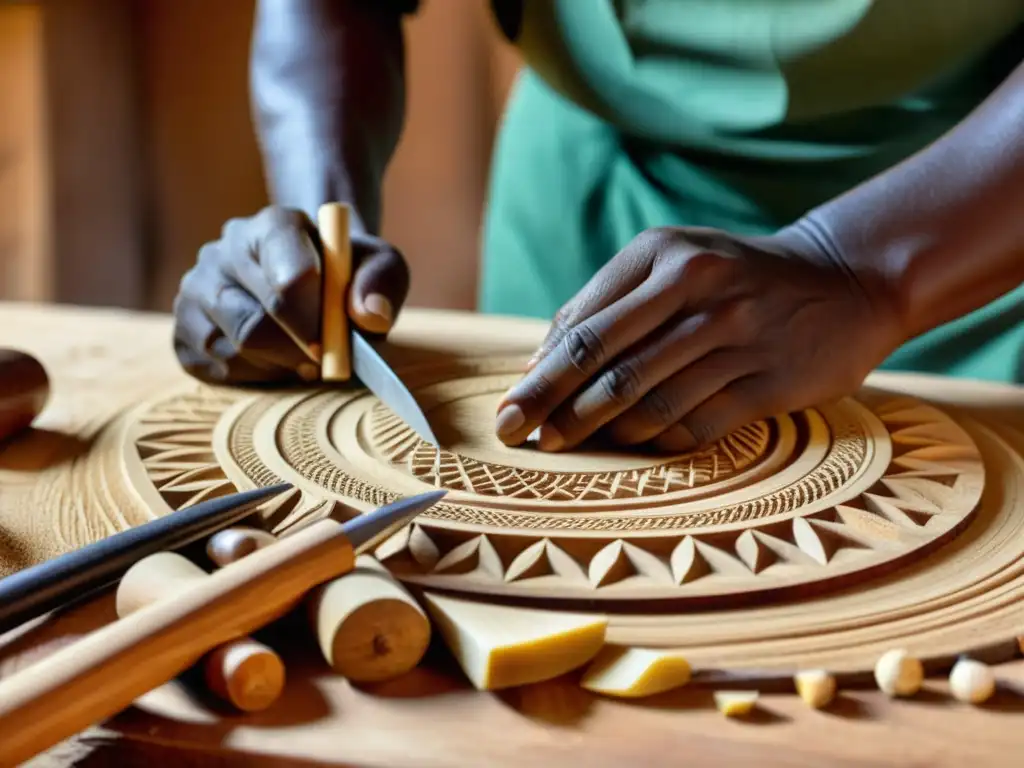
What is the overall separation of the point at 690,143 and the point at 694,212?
9cm

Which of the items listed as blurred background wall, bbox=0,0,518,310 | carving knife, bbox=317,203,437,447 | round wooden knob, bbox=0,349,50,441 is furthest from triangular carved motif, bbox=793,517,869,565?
blurred background wall, bbox=0,0,518,310

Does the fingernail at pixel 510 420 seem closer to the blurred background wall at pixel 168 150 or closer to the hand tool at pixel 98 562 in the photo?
the hand tool at pixel 98 562

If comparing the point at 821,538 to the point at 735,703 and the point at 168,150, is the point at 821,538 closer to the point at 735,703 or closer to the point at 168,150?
the point at 735,703

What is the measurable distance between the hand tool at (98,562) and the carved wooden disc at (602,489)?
67 mm

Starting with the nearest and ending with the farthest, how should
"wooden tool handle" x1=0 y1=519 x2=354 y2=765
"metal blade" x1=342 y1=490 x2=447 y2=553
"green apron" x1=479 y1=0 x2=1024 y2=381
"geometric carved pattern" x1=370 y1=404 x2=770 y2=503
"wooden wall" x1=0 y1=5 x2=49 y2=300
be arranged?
"wooden tool handle" x1=0 y1=519 x2=354 y2=765, "metal blade" x1=342 y1=490 x2=447 y2=553, "geometric carved pattern" x1=370 y1=404 x2=770 y2=503, "green apron" x1=479 y1=0 x2=1024 y2=381, "wooden wall" x1=0 y1=5 x2=49 y2=300

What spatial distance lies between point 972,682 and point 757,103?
74cm

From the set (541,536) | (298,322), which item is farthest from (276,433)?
(541,536)

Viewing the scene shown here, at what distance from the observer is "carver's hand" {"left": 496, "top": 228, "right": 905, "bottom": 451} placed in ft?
2.17

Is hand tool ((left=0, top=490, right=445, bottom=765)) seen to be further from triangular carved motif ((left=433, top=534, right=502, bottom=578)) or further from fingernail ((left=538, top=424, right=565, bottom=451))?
fingernail ((left=538, top=424, right=565, bottom=451))

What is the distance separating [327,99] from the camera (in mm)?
1077

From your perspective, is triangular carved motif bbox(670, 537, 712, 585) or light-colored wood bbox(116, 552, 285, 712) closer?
light-colored wood bbox(116, 552, 285, 712)

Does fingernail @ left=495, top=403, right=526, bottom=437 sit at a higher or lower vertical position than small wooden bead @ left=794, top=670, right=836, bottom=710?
higher

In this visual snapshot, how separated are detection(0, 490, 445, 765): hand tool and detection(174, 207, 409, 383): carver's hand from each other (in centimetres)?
35

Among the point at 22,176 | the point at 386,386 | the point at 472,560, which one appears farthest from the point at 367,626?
the point at 22,176
